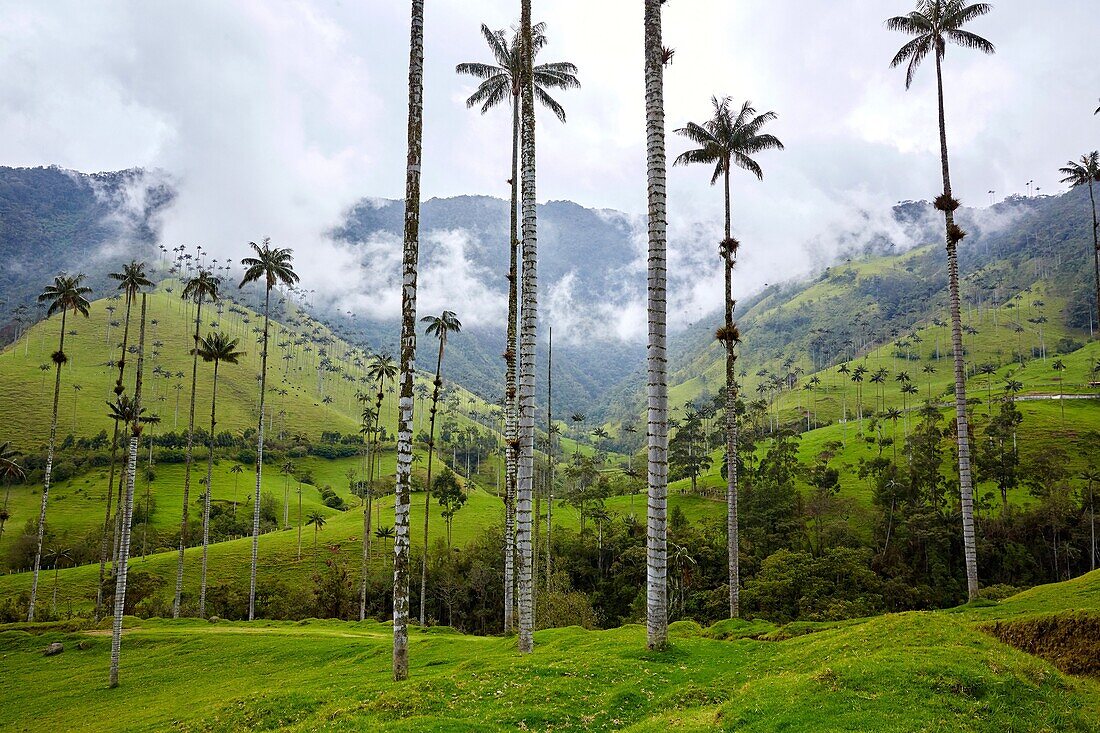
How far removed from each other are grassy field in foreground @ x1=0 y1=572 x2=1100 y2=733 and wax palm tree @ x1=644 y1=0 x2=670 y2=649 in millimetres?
2027

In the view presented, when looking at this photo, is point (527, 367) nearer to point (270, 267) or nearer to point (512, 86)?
point (512, 86)

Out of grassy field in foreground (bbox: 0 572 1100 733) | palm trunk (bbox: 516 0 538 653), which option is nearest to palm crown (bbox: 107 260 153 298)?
grassy field in foreground (bbox: 0 572 1100 733)

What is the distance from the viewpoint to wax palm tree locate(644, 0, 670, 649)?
61.1 feet

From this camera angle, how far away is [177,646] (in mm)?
39938

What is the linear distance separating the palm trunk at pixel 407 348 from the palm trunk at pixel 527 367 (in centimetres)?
419

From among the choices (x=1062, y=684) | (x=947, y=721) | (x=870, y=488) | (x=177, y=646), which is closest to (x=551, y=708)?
(x=947, y=721)

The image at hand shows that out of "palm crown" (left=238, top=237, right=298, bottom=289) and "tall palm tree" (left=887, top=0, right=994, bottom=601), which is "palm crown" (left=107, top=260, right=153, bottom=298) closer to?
"palm crown" (left=238, top=237, right=298, bottom=289)

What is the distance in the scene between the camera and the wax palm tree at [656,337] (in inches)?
733

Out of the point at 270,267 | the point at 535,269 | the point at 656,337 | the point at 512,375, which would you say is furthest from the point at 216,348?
the point at 656,337

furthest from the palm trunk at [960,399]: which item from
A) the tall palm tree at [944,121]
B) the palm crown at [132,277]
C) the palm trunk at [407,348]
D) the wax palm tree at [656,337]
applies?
the palm crown at [132,277]

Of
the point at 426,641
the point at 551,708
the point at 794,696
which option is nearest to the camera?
the point at 794,696

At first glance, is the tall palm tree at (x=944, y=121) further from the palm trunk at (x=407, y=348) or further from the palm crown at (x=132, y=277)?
the palm crown at (x=132, y=277)

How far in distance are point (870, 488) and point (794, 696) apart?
317 feet

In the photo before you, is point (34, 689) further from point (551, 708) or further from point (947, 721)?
point (947, 721)
